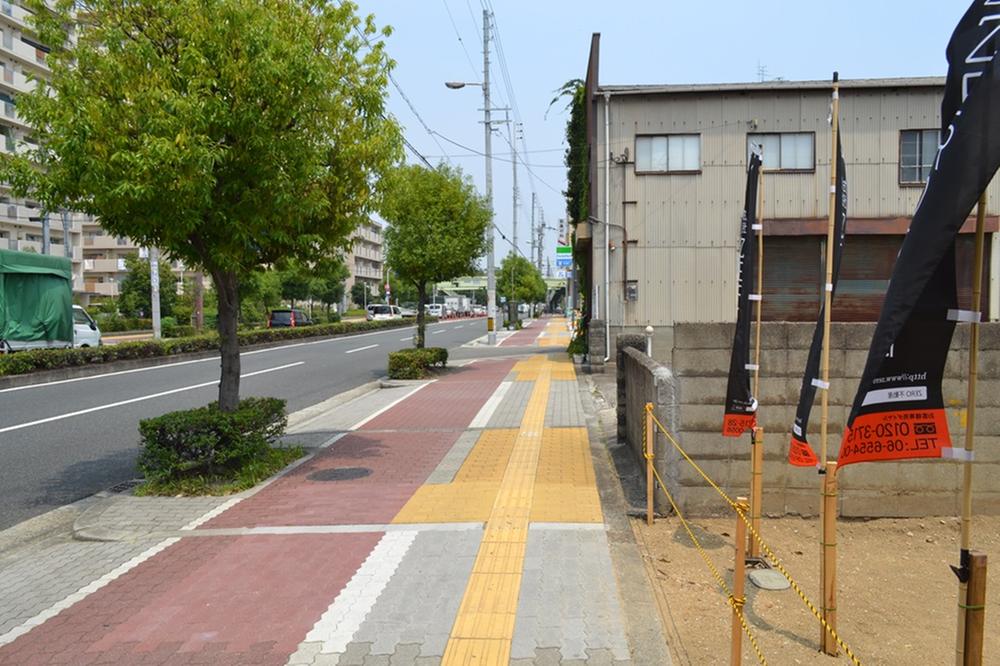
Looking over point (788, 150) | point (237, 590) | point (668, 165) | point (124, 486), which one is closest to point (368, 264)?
point (668, 165)

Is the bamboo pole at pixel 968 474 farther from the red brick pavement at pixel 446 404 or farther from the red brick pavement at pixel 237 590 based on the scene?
the red brick pavement at pixel 446 404

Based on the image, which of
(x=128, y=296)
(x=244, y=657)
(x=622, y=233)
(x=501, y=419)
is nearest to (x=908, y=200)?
(x=622, y=233)

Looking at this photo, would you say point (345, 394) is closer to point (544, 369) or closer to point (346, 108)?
point (544, 369)

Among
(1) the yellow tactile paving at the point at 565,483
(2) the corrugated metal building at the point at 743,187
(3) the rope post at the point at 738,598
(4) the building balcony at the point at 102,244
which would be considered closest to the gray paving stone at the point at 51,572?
(1) the yellow tactile paving at the point at 565,483

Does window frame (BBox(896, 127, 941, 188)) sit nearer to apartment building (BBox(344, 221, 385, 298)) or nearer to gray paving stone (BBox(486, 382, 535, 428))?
gray paving stone (BBox(486, 382, 535, 428))

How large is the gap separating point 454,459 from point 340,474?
1348 mm

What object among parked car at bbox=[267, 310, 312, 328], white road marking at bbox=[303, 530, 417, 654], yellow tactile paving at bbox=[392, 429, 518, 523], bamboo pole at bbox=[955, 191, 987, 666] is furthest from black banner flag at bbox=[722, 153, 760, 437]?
parked car at bbox=[267, 310, 312, 328]

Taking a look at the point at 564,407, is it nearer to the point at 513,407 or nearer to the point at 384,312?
the point at 513,407

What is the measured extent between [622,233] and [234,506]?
13383mm

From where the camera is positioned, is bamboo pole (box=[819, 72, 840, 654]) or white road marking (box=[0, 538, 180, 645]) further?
white road marking (box=[0, 538, 180, 645])

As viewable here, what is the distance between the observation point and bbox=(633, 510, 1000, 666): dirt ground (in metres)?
4.07

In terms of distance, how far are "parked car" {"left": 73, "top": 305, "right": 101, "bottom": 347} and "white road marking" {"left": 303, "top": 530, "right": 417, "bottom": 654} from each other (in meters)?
21.7

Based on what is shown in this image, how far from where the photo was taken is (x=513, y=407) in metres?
12.9

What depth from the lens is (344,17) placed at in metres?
8.40
